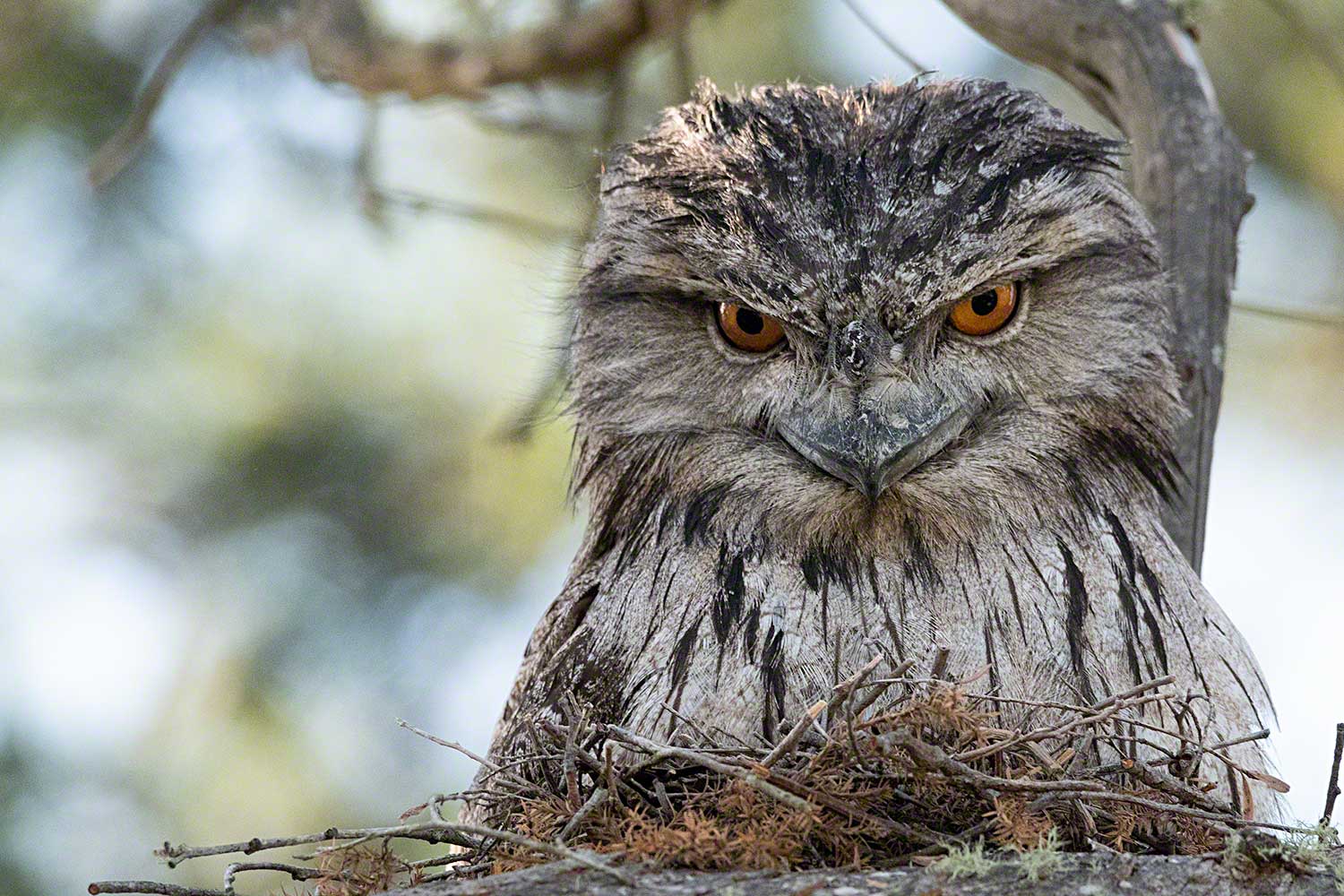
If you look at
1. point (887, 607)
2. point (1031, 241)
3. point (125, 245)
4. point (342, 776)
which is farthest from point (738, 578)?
point (125, 245)

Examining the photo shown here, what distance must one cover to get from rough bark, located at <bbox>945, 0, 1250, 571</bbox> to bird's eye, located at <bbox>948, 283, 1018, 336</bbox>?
0.63 meters

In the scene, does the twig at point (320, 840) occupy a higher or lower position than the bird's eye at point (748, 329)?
lower

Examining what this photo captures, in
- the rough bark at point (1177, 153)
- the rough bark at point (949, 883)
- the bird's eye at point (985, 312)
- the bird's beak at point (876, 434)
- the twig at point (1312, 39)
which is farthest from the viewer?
the twig at point (1312, 39)

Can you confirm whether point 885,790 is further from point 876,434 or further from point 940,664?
point 876,434

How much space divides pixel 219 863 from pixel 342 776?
49 centimetres

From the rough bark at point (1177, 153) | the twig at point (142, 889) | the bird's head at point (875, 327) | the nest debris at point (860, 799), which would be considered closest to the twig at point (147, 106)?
the bird's head at point (875, 327)

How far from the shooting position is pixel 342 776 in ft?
16.7

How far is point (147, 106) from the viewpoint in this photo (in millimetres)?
4422

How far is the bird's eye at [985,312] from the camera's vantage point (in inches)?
99.2

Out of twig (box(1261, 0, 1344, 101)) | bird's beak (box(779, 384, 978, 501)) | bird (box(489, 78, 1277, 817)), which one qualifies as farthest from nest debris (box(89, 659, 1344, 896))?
twig (box(1261, 0, 1344, 101))

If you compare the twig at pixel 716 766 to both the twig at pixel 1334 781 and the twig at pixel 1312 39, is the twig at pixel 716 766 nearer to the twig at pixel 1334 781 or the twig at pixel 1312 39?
the twig at pixel 1334 781

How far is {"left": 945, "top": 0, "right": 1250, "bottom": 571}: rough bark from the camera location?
3.06 meters

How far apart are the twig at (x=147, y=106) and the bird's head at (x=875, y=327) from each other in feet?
7.36

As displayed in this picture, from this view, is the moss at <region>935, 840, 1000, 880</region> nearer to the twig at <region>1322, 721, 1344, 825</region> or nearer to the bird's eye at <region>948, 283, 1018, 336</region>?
the twig at <region>1322, 721, 1344, 825</region>
